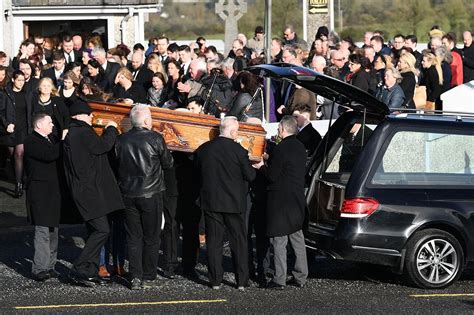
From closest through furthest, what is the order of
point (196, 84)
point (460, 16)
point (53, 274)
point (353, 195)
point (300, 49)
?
point (353, 195) < point (53, 274) < point (196, 84) < point (300, 49) < point (460, 16)

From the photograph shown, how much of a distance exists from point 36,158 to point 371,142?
357 centimetres

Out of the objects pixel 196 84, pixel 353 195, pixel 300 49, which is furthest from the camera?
pixel 300 49

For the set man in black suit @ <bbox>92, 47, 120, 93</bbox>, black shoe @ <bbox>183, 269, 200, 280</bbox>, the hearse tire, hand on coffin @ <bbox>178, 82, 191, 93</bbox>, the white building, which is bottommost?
black shoe @ <bbox>183, 269, 200, 280</bbox>

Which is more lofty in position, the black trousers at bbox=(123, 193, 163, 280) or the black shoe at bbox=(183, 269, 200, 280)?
the black trousers at bbox=(123, 193, 163, 280)

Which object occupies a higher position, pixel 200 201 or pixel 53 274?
pixel 200 201

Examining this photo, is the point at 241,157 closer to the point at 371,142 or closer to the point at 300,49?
the point at 371,142

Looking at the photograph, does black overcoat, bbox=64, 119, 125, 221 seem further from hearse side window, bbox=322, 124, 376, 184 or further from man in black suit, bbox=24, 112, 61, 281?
hearse side window, bbox=322, 124, 376, 184

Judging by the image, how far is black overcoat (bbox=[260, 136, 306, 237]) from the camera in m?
13.3

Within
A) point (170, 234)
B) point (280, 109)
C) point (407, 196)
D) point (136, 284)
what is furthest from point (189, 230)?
point (280, 109)

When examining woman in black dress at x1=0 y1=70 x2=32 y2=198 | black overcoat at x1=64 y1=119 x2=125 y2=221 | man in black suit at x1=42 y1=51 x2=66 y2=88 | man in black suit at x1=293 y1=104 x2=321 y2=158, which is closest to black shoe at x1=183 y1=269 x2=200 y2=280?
black overcoat at x1=64 y1=119 x2=125 y2=221

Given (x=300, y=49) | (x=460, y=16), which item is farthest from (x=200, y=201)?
(x=460, y=16)

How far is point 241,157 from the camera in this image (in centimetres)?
1334

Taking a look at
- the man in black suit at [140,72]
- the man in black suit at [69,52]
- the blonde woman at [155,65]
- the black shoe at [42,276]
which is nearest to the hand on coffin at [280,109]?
the man in black suit at [140,72]

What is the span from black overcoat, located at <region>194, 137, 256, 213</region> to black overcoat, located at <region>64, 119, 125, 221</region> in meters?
0.95
